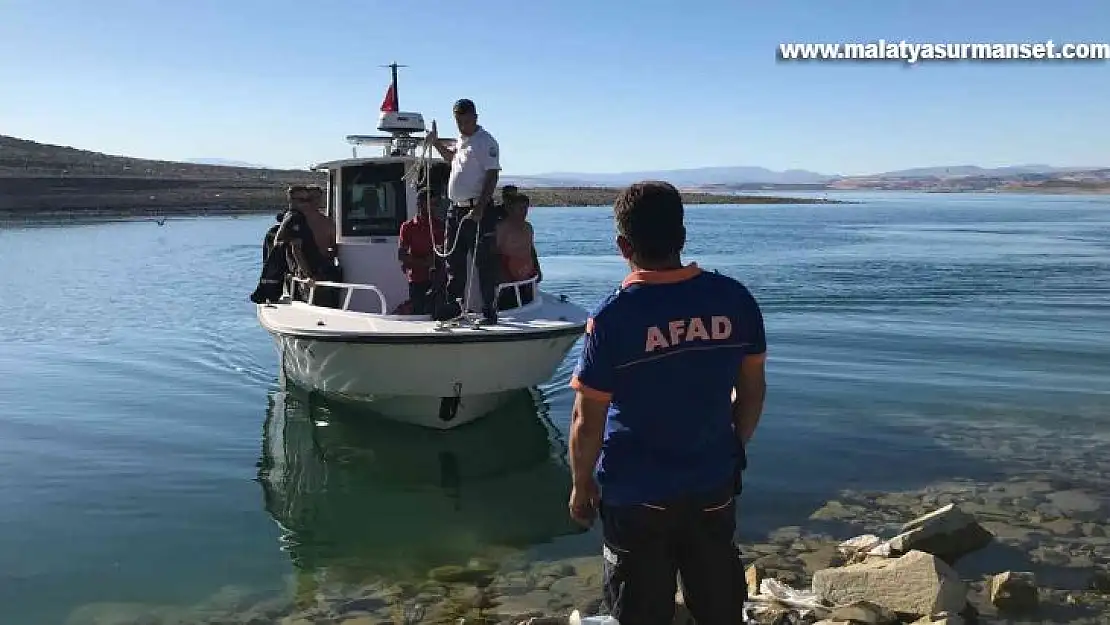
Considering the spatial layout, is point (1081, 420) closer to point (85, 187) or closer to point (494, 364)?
point (494, 364)

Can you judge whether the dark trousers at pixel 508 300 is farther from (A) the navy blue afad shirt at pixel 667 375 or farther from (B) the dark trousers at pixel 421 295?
(A) the navy blue afad shirt at pixel 667 375

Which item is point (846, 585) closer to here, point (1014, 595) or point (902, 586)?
point (902, 586)

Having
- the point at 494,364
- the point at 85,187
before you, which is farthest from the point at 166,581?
the point at 85,187

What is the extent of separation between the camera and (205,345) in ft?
52.1

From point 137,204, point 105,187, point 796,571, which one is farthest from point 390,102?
point 105,187

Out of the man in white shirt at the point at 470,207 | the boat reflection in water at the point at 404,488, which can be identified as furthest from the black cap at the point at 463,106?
the boat reflection in water at the point at 404,488

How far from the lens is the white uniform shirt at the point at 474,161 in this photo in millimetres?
8719

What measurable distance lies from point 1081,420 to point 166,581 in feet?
30.8

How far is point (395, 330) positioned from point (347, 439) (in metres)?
1.96

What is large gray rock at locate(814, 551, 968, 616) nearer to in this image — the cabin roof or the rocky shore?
the rocky shore

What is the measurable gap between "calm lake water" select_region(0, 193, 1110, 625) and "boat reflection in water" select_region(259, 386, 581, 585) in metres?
0.03

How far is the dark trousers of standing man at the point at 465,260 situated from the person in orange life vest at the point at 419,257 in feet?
1.78

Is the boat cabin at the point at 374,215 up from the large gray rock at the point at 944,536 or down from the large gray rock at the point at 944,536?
up

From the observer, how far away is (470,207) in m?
9.09
